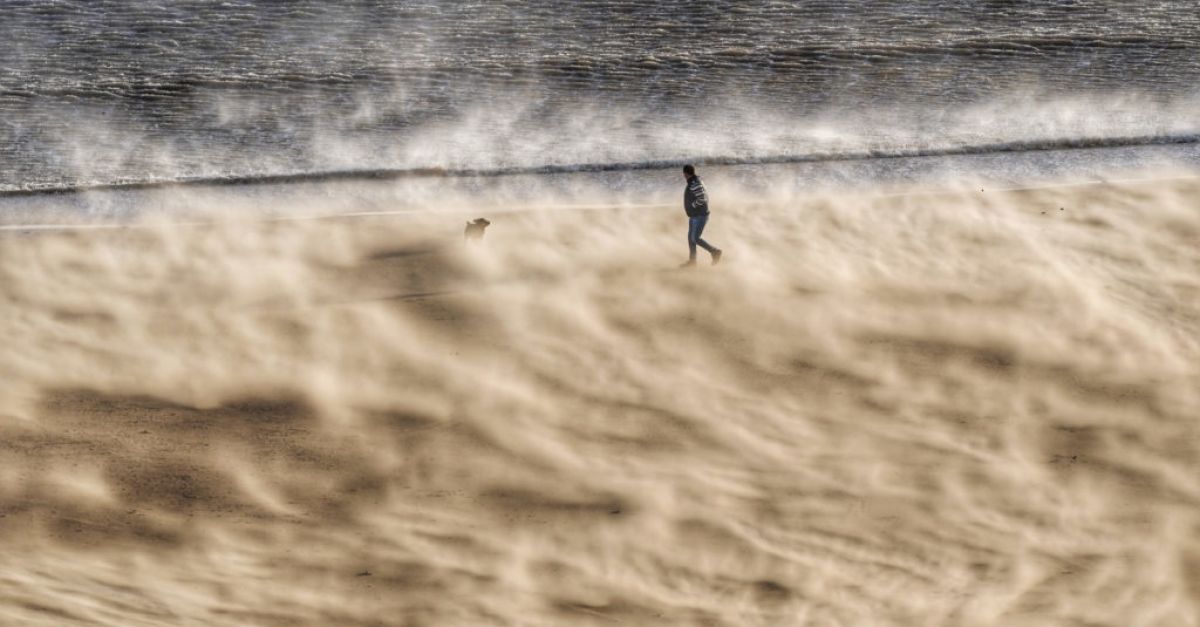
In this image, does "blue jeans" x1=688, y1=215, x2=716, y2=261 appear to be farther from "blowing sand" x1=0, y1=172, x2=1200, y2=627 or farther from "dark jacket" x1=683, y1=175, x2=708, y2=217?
"blowing sand" x1=0, y1=172, x2=1200, y2=627

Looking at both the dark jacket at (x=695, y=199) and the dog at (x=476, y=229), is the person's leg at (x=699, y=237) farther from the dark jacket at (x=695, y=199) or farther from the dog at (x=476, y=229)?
the dog at (x=476, y=229)

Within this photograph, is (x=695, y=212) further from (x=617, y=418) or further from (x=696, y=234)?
(x=617, y=418)

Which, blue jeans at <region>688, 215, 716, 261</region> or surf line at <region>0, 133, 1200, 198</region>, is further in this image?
surf line at <region>0, 133, 1200, 198</region>

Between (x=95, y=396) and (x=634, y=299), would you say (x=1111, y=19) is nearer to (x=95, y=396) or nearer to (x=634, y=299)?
(x=634, y=299)

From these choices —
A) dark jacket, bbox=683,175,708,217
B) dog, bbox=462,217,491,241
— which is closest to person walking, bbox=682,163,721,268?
dark jacket, bbox=683,175,708,217

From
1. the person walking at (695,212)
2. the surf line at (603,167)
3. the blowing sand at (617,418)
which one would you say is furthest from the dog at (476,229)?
the person walking at (695,212)

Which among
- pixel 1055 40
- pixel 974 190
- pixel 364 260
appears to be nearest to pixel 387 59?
pixel 364 260

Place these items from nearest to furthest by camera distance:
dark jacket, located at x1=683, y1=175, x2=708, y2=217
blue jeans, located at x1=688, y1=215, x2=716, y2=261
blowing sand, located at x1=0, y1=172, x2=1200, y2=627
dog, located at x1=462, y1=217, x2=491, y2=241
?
blowing sand, located at x1=0, y1=172, x2=1200, y2=627, dark jacket, located at x1=683, y1=175, x2=708, y2=217, blue jeans, located at x1=688, y1=215, x2=716, y2=261, dog, located at x1=462, y1=217, x2=491, y2=241
